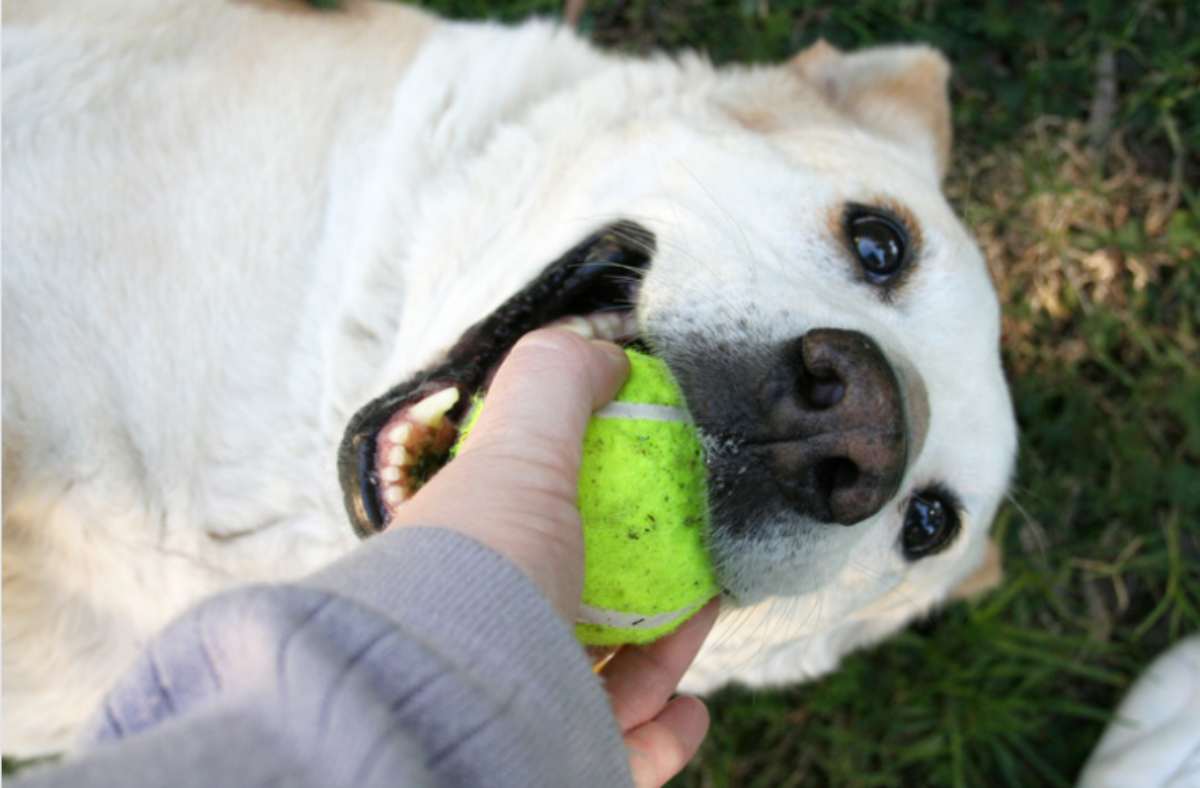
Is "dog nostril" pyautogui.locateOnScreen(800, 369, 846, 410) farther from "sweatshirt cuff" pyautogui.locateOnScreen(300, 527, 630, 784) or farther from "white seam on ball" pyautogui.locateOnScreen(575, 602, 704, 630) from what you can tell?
"sweatshirt cuff" pyautogui.locateOnScreen(300, 527, 630, 784)

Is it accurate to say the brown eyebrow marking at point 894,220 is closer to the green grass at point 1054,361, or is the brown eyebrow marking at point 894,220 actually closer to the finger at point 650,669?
the finger at point 650,669

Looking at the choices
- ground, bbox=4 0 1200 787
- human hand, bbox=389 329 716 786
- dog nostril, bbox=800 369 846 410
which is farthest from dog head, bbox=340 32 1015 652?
ground, bbox=4 0 1200 787

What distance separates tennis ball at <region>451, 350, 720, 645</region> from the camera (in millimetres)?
1631

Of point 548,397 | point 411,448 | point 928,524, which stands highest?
point 548,397

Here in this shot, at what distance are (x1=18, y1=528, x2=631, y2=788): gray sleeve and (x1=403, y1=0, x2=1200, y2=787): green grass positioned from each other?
2.72m

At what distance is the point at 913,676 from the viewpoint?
12.6 feet

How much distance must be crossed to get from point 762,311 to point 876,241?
55cm

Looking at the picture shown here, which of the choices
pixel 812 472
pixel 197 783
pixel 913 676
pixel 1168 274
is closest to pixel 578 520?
pixel 812 472

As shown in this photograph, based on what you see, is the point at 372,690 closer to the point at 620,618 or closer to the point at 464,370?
the point at 620,618

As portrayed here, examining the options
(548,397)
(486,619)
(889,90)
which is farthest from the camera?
(889,90)

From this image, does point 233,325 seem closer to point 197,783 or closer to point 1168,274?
point 197,783

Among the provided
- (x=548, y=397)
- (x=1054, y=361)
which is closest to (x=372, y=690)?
(x=548, y=397)

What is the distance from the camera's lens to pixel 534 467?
1.47 metres

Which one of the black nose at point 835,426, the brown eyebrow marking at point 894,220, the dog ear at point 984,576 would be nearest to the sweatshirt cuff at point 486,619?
the black nose at point 835,426
